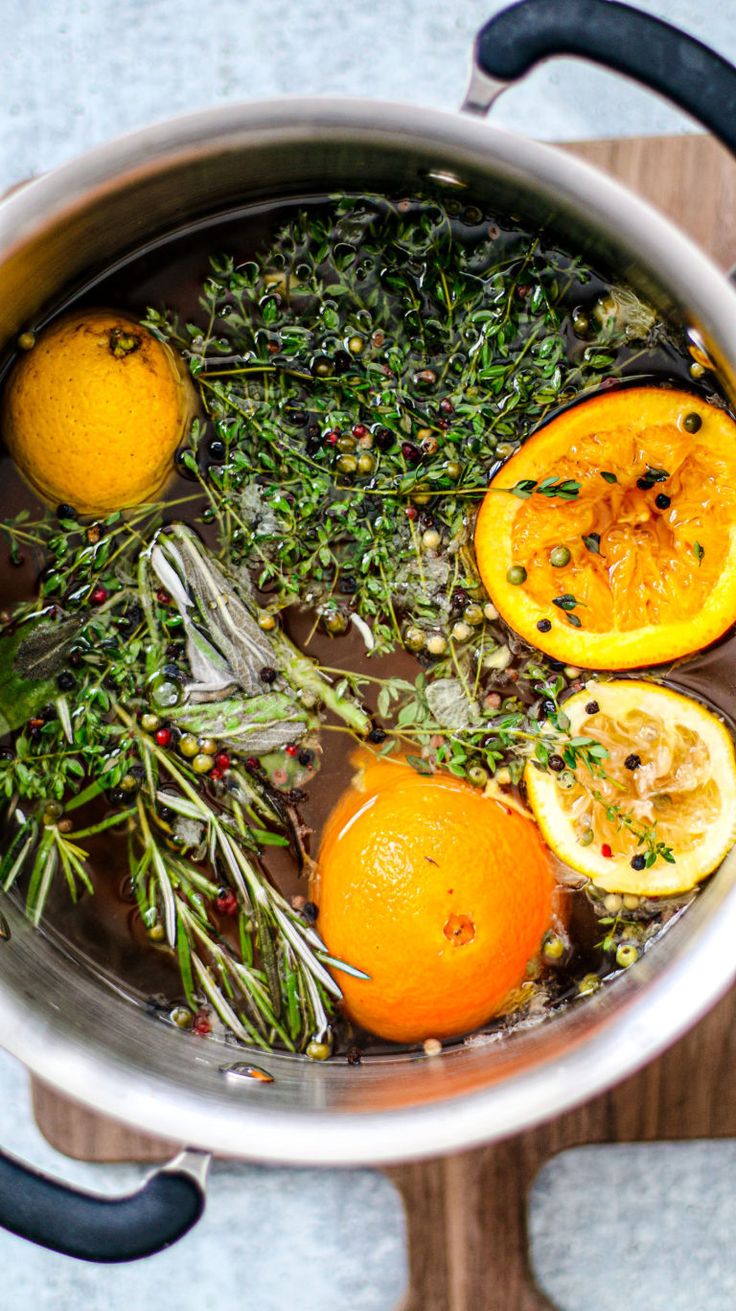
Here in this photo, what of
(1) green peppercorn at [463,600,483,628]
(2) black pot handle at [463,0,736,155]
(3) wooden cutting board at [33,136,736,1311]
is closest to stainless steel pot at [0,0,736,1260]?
(2) black pot handle at [463,0,736,155]

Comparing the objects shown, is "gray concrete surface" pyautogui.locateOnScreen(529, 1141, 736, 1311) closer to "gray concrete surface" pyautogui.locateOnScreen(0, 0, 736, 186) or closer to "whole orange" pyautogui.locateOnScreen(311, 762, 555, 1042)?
"whole orange" pyautogui.locateOnScreen(311, 762, 555, 1042)

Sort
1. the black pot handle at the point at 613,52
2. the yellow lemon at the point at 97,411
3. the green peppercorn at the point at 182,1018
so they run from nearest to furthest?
the black pot handle at the point at 613,52 → the yellow lemon at the point at 97,411 → the green peppercorn at the point at 182,1018

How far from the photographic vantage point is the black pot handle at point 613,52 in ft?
2.30

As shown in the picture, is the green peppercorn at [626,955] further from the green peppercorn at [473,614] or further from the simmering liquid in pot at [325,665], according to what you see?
the green peppercorn at [473,614]

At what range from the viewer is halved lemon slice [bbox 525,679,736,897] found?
2.95 feet

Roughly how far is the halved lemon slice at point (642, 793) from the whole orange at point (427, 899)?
0.04 meters

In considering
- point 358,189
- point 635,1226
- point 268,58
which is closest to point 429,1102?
point 635,1226

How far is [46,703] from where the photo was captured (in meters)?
0.93

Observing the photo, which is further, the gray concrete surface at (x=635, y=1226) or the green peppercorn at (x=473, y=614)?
the gray concrete surface at (x=635, y=1226)

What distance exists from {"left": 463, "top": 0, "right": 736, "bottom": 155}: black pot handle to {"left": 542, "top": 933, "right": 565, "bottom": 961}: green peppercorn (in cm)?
65

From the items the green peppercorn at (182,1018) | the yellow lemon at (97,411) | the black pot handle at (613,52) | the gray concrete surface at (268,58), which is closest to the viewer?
the black pot handle at (613,52)

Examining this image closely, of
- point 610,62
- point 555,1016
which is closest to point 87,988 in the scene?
point 555,1016

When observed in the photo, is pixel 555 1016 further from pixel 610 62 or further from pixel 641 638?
pixel 610 62

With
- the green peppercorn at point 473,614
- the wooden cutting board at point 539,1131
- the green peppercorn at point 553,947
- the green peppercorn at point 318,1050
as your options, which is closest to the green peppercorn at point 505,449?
the green peppercorn at point 473,614
